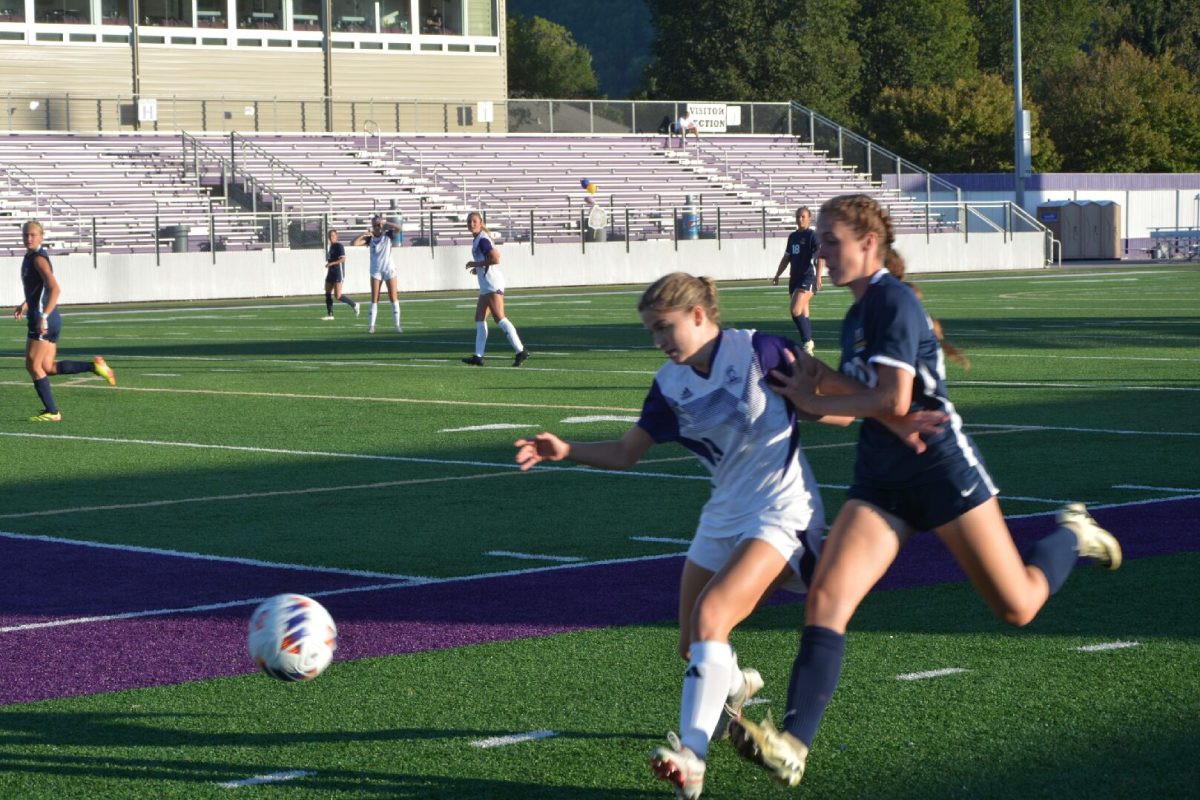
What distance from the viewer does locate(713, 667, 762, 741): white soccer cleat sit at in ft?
20.9

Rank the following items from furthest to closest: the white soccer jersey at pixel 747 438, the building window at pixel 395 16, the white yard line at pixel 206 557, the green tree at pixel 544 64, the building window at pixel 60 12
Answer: the green tree at pixel 544 64
the building window at pixel 395 16
the building window at pixel 60 12
the white yard line at pixel 206 557
the white soccer jersey at pixel 747 438

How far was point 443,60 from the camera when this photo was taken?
219 ft

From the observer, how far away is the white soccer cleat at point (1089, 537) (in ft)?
23.2

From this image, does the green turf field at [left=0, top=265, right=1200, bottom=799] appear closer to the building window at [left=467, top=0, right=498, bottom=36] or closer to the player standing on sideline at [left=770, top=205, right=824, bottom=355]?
the player standing on sideline at [left=770, top=205, right=824, bottom=355]

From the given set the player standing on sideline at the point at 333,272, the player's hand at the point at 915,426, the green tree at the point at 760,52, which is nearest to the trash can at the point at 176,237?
the player standing on sideline at the point at 333,272

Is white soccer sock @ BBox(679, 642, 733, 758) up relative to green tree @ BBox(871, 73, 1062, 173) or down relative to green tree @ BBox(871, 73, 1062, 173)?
down

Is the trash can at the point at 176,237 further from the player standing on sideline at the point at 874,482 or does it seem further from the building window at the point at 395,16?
the player standing on sideline at the point at 874,482

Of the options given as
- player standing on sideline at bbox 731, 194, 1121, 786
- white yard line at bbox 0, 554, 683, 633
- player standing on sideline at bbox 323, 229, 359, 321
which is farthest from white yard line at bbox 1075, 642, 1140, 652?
player standing on sideline at bbox 323, 229, 359, 321

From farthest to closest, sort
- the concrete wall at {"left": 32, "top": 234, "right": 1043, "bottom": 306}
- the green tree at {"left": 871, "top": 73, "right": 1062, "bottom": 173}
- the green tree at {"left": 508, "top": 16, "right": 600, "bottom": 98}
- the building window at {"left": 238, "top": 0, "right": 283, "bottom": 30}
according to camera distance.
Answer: the green tree at {"left": 508, "top": 16, "right": 600, "bottom": 98} < the green tree at {"left": 871, "top": 73, "right": 1062, "bottom": 173} < the building window at {"left": 238, "top": 0, "right": 283, "bottom": 30} < the concrete wall at {"left": 32, "top": 234, "right": 1043, "bottom": 306}

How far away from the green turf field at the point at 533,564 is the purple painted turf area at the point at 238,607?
240 mm

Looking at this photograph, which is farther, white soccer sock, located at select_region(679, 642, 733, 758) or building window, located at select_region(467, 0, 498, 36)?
building window, located at select_region(467, 0, 498, 36)

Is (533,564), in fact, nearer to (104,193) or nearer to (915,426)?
(915,426)

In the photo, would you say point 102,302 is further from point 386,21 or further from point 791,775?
point 791,775

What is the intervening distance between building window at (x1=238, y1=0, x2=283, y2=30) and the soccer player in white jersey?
2302 inches
